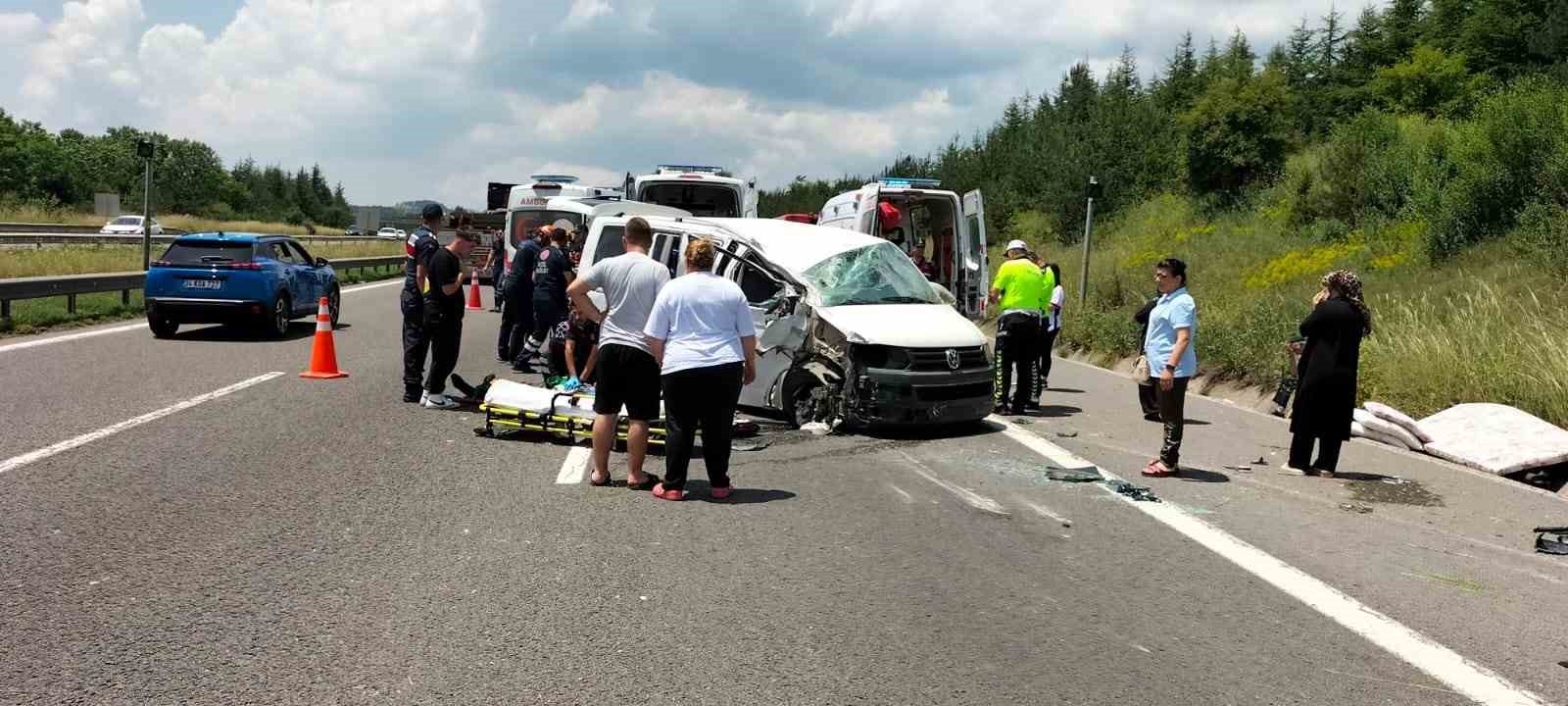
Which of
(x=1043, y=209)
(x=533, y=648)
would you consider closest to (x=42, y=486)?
(x=533, y=648)

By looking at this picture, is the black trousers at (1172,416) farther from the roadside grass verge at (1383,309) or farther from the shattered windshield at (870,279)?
the roadside grass verge at (1383,309)

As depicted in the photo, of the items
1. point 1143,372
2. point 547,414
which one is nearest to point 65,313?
point 547,414

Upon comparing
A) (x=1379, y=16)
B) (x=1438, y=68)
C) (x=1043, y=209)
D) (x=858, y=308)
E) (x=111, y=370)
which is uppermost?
(x=1379, y=16)

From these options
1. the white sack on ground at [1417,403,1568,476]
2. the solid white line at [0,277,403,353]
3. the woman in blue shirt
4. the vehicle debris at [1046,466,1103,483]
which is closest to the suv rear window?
the solid white line at [0,277,403,353]

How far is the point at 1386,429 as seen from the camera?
11.0 metres

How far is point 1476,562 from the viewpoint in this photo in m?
6.52

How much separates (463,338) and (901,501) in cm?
1241

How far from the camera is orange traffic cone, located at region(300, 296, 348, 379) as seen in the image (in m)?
12.5

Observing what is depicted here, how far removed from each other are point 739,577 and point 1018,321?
693 cm

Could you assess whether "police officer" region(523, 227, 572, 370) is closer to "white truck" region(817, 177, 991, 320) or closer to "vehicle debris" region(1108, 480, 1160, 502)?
"white truck" region(817, 177, 991, 320)

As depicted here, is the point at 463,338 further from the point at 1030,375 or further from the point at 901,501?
the point at 901,501

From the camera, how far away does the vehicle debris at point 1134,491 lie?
7934 millimetres

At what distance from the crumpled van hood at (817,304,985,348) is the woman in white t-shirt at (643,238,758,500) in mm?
2597

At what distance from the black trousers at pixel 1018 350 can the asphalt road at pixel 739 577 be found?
217 centimetres
